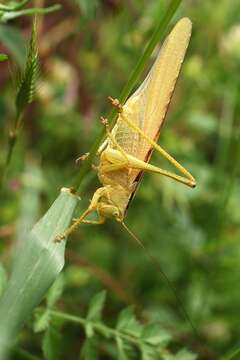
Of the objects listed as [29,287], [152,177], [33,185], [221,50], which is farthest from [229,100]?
[29,287]

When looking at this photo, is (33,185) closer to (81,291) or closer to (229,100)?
(81,291)

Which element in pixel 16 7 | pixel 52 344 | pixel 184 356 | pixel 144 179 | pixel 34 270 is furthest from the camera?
pixel 144 179

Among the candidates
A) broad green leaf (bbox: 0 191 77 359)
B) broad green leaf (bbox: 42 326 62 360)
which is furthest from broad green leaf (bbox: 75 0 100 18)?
broad green leaf (bbox: 42 326 62 360)

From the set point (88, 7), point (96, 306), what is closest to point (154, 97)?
point (88, 7)

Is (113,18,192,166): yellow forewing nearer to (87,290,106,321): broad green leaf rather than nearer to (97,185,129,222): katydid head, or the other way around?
(97,185,129,222): katydid head

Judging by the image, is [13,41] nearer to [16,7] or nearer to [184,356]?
[16,7]
